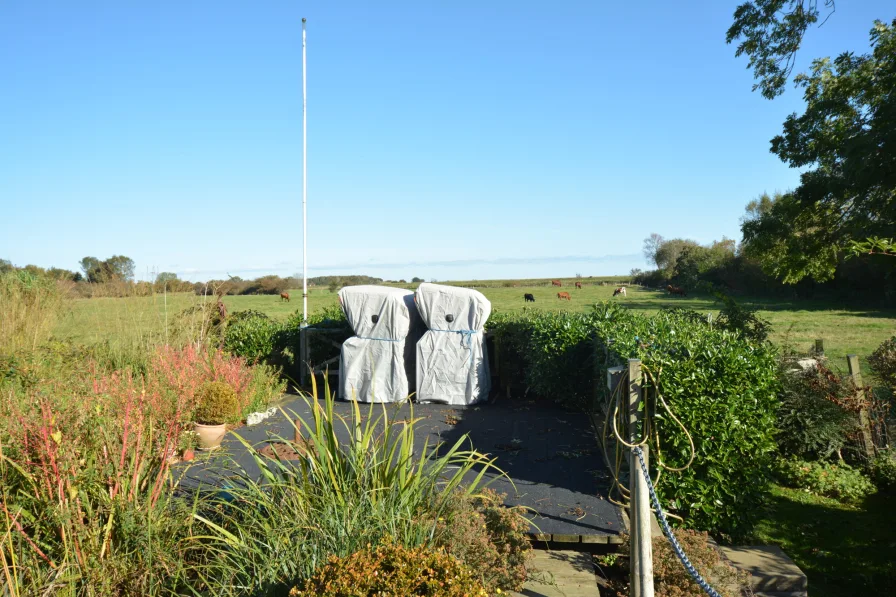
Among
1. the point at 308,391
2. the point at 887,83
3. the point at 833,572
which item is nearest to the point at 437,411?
the point at 308,391

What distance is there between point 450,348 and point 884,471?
5610mm

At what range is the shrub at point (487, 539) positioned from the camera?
3.31m

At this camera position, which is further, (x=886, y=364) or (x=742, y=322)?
(x=742, y=322)

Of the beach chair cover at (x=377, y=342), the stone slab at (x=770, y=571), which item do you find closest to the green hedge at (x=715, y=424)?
the stone slab at (x=770, y=571)

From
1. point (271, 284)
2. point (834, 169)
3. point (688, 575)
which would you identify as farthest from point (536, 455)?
point (271, 284)

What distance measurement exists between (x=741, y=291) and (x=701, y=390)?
32236 mm

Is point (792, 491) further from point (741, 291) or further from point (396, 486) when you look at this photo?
point (741, 291)

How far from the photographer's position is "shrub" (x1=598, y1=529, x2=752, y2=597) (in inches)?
147

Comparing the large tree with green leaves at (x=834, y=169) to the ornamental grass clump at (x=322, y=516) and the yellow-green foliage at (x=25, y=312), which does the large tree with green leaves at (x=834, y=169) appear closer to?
the ornamental grass clump at (x=322, y=516)

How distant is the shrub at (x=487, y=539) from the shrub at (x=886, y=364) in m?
6.04

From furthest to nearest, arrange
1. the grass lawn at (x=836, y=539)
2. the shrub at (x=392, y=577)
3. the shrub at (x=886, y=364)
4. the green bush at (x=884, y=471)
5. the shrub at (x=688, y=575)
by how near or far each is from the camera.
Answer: the shrub at (x=886, y=364), the green bush at (x=884, y=471), the grass lawn at (x=836, y=539), the shrub at (x=688, y=575), the shrub at (x=392, y=577)

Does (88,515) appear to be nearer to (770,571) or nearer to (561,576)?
(561,576)

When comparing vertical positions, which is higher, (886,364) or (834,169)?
(834,169)

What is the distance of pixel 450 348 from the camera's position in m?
9.59
